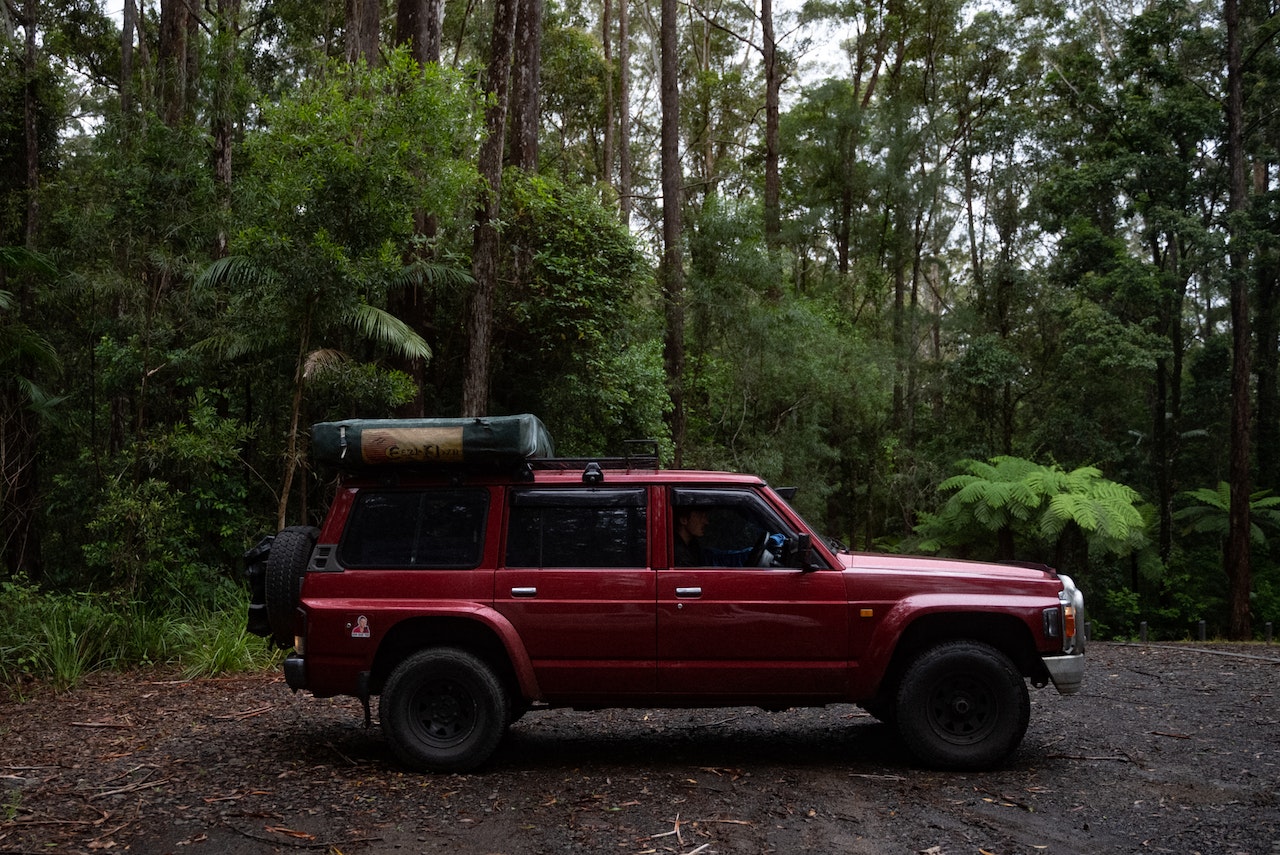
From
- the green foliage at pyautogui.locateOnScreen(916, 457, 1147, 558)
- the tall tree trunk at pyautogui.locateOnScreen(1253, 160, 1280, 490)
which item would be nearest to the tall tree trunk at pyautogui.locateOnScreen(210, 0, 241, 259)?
the green foliage at pyautogui.locateOnScreen(916, 457, 1147, 558)

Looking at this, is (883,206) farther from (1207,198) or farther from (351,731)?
(351,731)

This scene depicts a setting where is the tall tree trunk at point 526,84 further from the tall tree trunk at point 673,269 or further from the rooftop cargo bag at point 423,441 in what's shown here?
the rooftop cargo bag at point 423,441

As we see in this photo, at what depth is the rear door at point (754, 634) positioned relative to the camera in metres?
5.88

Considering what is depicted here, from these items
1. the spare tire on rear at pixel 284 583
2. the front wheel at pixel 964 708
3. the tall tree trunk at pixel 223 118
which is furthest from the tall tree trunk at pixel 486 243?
the front wheel at pixel 964 708

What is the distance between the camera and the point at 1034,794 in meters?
5.39

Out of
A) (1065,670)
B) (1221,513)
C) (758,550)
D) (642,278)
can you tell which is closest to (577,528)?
(758,550)

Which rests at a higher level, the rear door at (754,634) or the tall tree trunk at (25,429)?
the tall tree trunk at (25,429)

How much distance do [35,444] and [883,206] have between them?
22.3 m

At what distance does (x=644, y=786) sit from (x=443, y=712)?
1326 millimetres

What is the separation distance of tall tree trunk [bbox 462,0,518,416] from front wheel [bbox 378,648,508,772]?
674cm

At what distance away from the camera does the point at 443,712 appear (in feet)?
19.7

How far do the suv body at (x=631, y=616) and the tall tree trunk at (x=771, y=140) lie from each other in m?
18.3

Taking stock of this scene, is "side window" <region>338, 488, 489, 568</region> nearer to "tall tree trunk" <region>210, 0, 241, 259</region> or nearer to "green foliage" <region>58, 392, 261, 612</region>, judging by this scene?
"green foliage" <region>58, 392, 261, 612</region>

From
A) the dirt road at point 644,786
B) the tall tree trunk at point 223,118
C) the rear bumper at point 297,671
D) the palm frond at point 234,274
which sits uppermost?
the tall tree trunk at point 223,118
